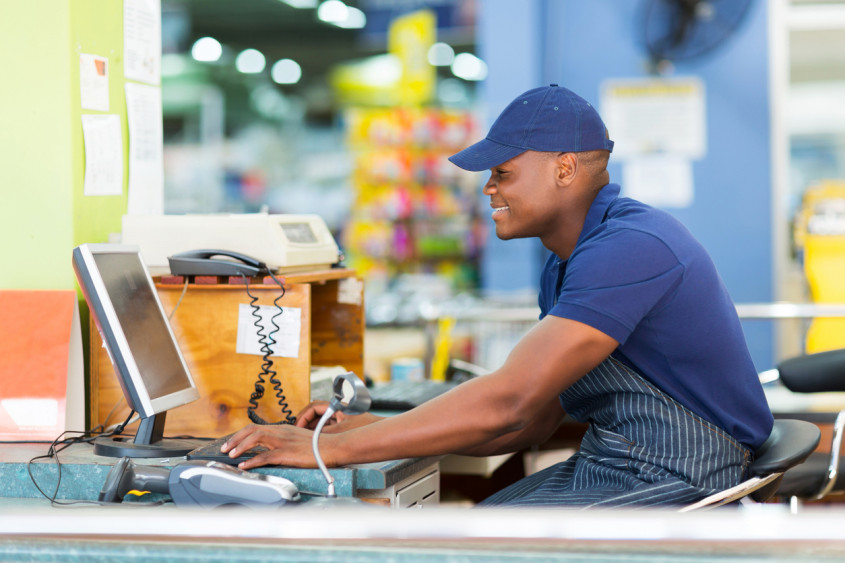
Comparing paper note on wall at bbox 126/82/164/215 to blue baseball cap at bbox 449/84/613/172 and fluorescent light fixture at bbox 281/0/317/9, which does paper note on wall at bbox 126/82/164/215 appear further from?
fluorescent light fixture at bbox 281/0/317/9

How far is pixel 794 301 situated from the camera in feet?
19.2

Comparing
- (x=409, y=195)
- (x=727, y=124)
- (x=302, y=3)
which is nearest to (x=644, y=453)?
(x=727, y=124)

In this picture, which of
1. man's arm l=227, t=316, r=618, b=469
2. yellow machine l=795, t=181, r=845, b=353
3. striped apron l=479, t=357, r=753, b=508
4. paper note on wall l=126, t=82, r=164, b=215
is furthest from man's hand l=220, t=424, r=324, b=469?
yellow machine l=795, t=181, r=845, b=353

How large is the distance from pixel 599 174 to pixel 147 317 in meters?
1.07

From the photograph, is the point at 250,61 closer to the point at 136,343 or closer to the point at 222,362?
the point at 222,362

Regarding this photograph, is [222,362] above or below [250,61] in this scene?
below

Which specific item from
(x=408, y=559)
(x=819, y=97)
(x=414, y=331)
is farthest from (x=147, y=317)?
(x=819, y=97)

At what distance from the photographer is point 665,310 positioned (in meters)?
1.90

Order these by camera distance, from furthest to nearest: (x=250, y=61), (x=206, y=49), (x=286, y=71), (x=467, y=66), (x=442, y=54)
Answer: (x=286, y=71) → (x=250, y=61) → (x=206, y=49) → (x=467, y=66) → (x=442, y=54)

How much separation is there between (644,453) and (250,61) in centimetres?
1225

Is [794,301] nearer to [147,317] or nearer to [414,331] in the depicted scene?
[414,331]

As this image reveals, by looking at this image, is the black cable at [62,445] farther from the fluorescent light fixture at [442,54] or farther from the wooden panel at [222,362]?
the fluorescent light fixture at [442,54]

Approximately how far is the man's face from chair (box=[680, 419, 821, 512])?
680mm

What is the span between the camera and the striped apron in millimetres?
1905
